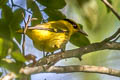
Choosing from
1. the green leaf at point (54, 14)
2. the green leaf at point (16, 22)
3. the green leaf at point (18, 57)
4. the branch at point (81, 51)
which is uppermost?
the green leaf at point (18, 57)

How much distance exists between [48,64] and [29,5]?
0.68 feet

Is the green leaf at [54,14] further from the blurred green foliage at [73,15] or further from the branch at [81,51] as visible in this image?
the branch at [81,51]

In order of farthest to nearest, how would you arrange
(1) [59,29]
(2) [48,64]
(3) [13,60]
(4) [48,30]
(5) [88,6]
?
1. (1) [59,29]
2. (4) [48,30]
3. (2) [48,64]
4. (5) [88,6]
5. (3) [13,60]

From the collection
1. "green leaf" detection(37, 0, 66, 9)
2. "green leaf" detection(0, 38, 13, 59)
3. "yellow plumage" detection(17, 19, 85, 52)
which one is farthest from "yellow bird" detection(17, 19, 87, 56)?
"green leaf" detection(0, 38, 13, 59)

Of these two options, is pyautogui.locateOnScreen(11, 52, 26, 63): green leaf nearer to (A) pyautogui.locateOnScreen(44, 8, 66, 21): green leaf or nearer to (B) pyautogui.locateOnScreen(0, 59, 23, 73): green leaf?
(B) pyautogui.locateOnScreen(0, 59, 23, 73): green leaf

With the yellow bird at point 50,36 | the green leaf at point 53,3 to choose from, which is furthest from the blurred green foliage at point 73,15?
the yellow bird at point 50,36

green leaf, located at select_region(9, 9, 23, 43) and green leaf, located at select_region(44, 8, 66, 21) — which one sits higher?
green leaf, located at select_region(9, 9, 23, 43)

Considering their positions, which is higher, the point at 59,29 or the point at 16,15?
the point at 16,15

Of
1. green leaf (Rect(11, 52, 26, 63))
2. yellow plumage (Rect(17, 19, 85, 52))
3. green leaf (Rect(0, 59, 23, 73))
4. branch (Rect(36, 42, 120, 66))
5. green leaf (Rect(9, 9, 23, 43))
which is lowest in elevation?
yellow plumage (Rect(17, 19, 85, 52))

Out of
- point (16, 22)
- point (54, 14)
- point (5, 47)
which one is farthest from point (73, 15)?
point (5, 47)

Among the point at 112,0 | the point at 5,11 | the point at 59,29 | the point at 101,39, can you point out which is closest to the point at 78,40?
the point at 101,39

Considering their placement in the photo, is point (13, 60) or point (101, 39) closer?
point (13, 60)

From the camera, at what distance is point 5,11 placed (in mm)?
697

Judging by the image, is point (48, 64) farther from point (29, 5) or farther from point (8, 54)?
point (8, 54)
